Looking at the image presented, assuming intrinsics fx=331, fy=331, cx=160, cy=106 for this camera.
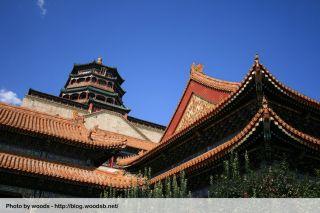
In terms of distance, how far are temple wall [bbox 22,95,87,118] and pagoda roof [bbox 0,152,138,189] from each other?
25.8 m

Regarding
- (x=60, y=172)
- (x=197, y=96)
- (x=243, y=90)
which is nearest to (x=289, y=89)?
(x=243, y=90)

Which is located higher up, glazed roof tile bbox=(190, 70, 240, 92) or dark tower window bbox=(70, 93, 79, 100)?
dark tower window bbox=(70, 93, 79, 100)

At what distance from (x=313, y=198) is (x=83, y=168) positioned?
11.1 m

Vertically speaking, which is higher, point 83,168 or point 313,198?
point 83,168

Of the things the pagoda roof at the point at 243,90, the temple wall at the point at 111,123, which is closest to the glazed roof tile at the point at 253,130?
the pagoda roof at the point at 243,90

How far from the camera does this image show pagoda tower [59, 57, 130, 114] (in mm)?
41969

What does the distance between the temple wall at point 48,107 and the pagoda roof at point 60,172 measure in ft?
84.6

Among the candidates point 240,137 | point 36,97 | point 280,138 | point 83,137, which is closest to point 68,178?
point 83,137

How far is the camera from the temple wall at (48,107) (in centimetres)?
3959

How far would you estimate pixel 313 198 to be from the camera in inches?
314

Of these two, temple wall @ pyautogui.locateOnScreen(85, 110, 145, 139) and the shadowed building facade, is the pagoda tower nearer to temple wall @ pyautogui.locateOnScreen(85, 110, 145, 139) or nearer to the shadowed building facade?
temple wall @ pyautogui.locateOnScreen(85, 110, 145, 139)

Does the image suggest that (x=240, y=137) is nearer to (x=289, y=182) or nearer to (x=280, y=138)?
(x=280, y=138)

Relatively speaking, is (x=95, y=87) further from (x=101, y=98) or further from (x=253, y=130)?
(x=253, y=130)

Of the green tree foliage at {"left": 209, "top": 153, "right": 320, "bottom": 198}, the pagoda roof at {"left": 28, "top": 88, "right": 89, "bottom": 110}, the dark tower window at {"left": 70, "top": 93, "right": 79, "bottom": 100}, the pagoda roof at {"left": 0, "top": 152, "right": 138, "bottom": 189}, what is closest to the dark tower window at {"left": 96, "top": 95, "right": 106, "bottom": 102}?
the pagoda roof at {"left": 28, "top": 88, "right": 89, "bottom": 110}
